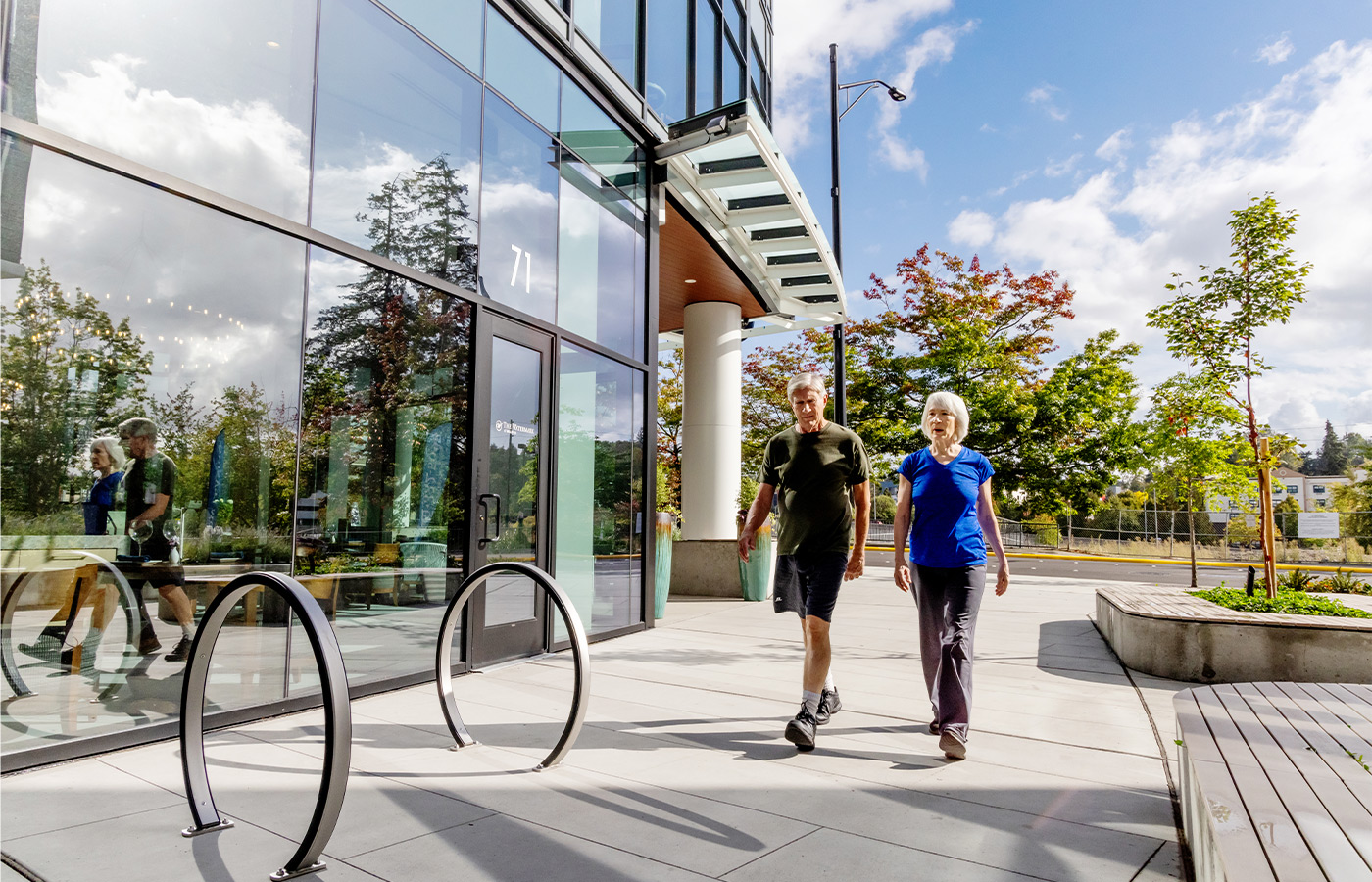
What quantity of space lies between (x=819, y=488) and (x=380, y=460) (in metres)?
3.43

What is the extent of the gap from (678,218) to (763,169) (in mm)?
1398

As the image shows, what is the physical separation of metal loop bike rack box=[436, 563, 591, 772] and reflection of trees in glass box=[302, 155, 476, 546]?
178 centimetres

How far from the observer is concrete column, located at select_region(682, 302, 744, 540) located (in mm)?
13719

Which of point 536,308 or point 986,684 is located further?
point 536,308

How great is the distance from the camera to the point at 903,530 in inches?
174

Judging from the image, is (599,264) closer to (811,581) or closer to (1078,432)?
(811,581)

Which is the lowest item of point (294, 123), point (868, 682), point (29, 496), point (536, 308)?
point (868, 682)

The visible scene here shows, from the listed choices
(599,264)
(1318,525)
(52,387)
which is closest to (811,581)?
(52,387)

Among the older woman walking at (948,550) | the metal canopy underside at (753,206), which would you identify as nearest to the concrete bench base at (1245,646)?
the older woman walking at (948,550)

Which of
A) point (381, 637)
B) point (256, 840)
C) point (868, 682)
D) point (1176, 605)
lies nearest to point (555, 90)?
point (381, 637)

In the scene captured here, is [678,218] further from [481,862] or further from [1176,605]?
[481,862]

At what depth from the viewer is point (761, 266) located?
12.7 meters

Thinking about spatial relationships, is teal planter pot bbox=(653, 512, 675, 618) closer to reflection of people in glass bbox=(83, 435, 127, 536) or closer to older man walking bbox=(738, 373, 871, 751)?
older man walking bbox=(738, 373, 871, 751)

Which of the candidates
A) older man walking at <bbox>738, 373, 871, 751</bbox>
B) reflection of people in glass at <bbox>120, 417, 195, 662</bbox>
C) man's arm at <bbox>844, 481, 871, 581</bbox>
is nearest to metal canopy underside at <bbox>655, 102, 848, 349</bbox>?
older man walking at <bbox>738, 373, 871, 751</bbox>
